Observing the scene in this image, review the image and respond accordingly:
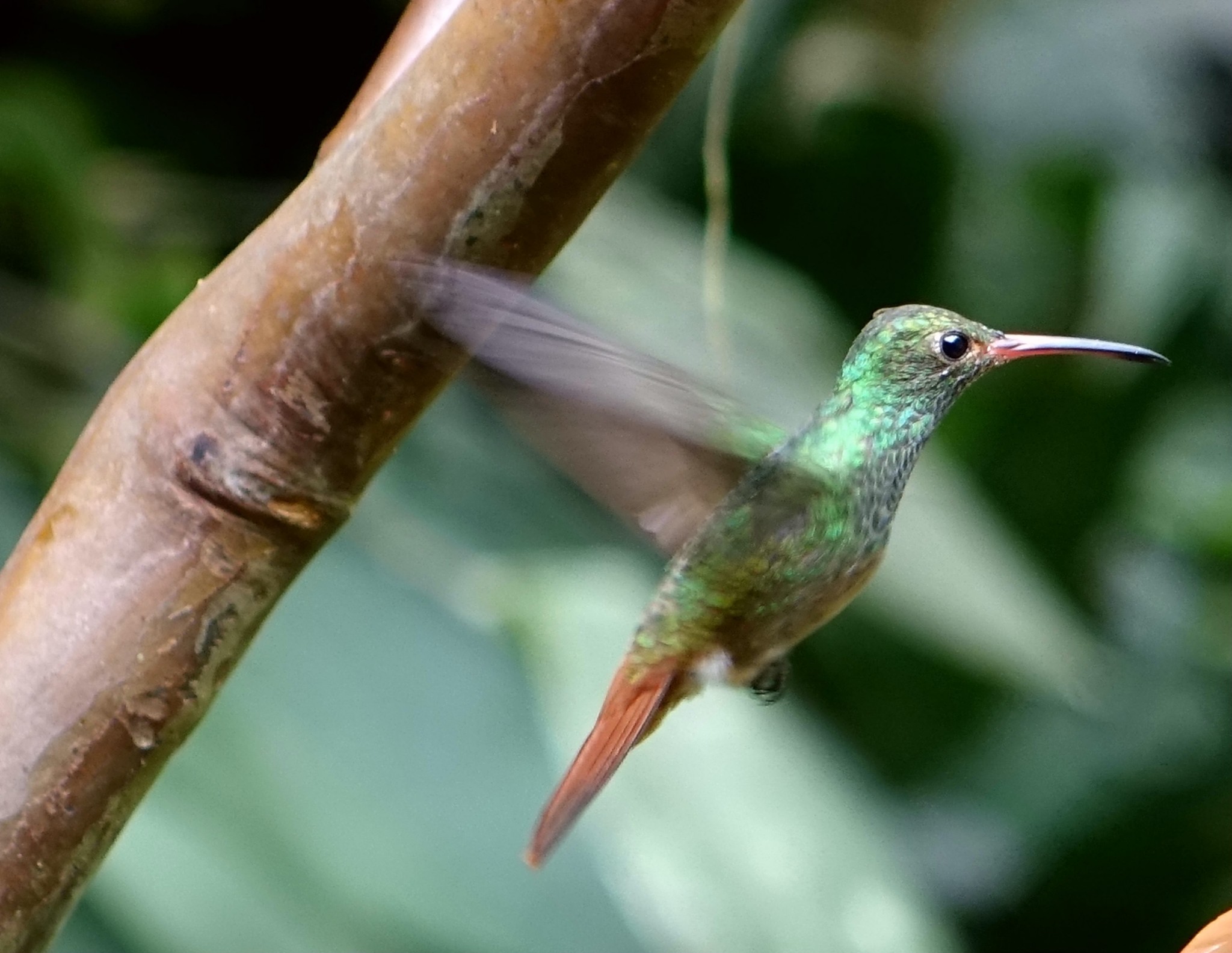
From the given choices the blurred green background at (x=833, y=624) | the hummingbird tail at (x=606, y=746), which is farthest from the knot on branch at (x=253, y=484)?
the blurred green background at (x=833, y=624)

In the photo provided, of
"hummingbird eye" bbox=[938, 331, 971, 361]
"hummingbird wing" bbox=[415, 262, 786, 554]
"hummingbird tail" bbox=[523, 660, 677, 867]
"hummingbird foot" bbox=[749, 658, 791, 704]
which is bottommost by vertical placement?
"hummingbird tail" bbox=[523, 660, 677, 867]

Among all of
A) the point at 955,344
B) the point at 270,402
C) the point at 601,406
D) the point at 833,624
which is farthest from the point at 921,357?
the point at 833,624

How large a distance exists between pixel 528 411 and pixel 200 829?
2.54 ft

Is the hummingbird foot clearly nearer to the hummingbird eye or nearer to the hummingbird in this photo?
the hummingbird

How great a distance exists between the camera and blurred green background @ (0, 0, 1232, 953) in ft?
4.16

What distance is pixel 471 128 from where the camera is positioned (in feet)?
1.59

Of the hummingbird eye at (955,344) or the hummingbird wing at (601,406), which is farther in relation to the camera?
the hummingbird eye at (955,344)

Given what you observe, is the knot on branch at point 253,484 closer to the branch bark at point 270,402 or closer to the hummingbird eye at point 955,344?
the branch bark at point 270,402

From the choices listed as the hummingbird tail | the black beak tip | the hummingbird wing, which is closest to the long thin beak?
the black beak tip

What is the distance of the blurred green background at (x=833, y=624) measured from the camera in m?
1.27

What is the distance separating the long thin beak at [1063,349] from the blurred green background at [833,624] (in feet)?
1.40

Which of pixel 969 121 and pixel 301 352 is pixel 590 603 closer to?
pixel 301 352

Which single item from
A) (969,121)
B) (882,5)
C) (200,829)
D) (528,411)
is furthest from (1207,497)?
(528,411)

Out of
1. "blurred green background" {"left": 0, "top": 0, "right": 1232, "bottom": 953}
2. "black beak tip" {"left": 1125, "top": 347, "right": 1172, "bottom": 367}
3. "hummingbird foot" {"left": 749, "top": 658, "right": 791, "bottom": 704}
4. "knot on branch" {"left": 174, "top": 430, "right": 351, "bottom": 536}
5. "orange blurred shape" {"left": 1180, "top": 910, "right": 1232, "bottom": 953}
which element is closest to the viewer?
"orange blurred shape" {"left": 1180, "top": 910, "right": 1232, "bottom": 953}
